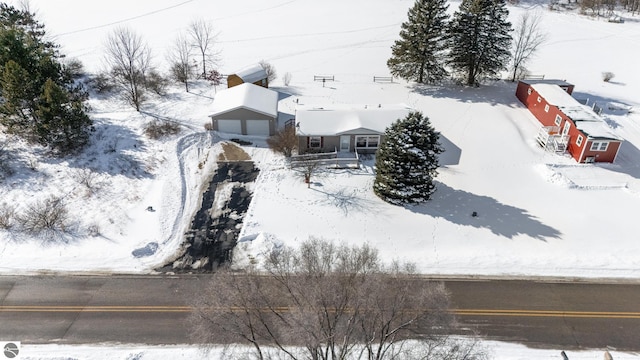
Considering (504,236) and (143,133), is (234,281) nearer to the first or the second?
(504,236)

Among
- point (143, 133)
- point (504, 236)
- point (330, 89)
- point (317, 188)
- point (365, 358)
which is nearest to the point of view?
point (365, 358)

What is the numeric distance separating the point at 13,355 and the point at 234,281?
11.5 metres

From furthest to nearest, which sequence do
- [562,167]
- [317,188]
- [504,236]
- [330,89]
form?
1. [330,89]
2. [562,167]
3. [317,188]
4. [504,236]

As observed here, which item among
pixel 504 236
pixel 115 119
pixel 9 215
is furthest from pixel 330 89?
pixel 9 215

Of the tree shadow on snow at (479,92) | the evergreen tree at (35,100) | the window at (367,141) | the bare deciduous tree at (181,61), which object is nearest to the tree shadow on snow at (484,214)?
the window at (367,141)

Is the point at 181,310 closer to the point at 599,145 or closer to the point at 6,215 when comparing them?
the point at 6,215

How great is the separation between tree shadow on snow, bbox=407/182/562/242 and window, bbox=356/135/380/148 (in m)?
7.01

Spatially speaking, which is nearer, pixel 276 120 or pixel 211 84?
pixel 276 120

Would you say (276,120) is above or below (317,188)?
above

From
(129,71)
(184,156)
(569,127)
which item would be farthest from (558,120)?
(129,71)

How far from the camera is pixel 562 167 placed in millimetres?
32875

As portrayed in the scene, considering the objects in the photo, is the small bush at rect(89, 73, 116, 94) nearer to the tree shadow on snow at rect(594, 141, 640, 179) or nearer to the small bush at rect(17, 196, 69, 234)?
the small bush at rect(17, 196, 69, 234)

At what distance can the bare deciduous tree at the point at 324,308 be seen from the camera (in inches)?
631

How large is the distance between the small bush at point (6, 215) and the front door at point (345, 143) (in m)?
23.7
